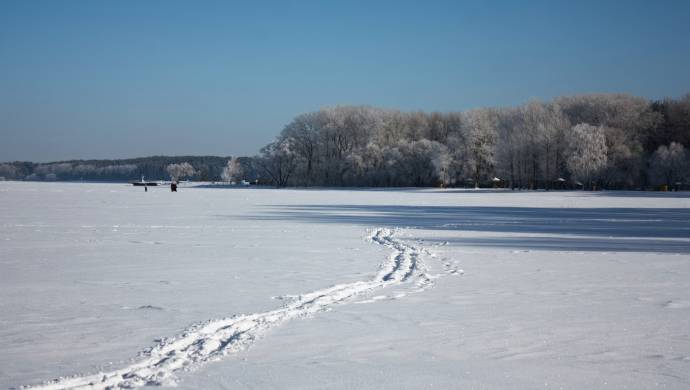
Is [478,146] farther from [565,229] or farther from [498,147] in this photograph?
[565,229]

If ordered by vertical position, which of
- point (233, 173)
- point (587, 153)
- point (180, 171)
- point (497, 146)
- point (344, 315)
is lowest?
point (344, 315)

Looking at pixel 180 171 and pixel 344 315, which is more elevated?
pixel 180 171

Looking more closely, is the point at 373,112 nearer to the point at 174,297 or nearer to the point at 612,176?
the point at 612,176

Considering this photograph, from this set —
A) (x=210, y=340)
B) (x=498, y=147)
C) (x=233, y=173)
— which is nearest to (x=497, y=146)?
(x=498, y=147)

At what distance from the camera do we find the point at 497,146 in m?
77.8

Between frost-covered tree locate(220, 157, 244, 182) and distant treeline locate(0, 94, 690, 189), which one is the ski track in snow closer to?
distant treeline locate(0, 94, 690, 189)

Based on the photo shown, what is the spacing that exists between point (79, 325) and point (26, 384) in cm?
199

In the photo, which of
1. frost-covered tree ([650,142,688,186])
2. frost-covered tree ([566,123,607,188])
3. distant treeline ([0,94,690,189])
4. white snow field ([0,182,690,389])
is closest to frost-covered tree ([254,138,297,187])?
distant treeline ([0,94,690,189])

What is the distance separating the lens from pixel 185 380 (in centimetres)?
491

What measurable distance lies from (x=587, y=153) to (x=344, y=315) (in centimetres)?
6581

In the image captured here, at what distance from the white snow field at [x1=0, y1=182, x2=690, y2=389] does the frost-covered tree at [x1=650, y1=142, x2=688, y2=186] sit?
59.2 metres

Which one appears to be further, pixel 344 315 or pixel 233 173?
pixel 233 173

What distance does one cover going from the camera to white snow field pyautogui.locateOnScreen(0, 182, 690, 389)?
5129 millimetres

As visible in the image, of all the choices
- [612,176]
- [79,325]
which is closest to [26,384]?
[79,325]
